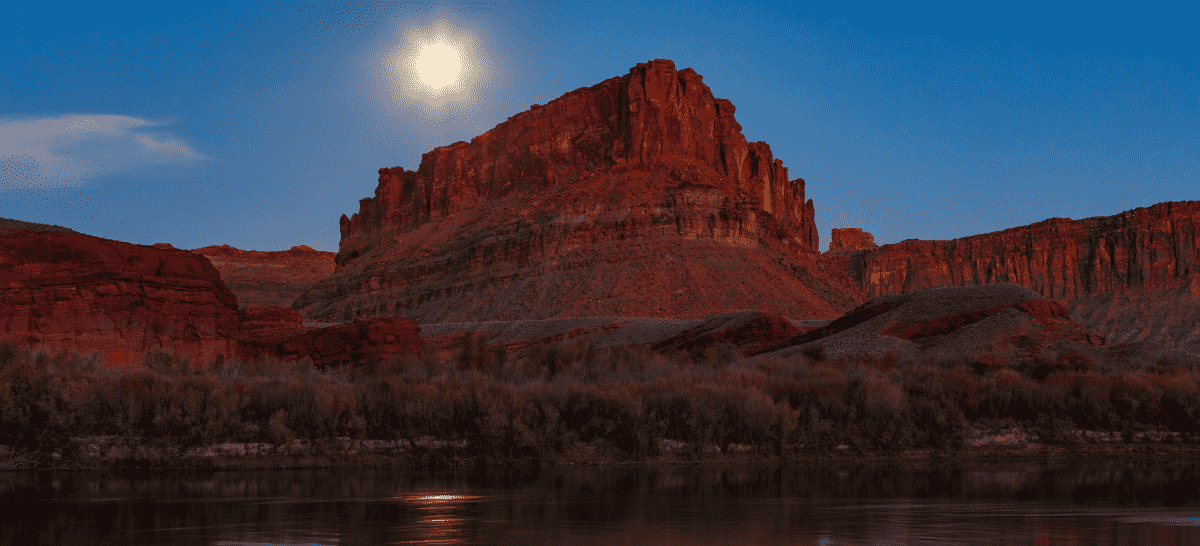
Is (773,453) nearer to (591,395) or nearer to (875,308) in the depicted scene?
(591,395)

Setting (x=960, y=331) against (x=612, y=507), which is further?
(x=960, y=331)

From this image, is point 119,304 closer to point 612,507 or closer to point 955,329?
point 612,507

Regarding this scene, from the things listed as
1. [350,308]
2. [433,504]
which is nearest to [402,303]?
[350,308]

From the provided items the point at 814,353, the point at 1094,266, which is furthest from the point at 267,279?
the point at 814,353

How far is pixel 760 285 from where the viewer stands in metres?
86.6

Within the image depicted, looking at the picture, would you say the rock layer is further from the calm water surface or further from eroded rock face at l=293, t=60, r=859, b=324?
eroded rock face at l=293, t=60, r=859, b=324

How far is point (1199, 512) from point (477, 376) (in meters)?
15.1

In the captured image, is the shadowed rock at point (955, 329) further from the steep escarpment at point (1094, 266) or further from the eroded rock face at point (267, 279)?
the eroded rock face at point (267, 279)

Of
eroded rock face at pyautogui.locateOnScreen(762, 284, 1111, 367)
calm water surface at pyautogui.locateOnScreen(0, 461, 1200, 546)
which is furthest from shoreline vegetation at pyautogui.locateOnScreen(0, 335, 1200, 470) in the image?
eroded rock face at pyautogui.locateOnScreen(762, 284, 1111, 367)

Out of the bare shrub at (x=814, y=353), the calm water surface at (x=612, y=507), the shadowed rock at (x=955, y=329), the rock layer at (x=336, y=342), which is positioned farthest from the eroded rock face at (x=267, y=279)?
the calm water surface at (x=612, y=507)

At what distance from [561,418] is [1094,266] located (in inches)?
5420

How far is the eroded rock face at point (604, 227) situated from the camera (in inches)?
3378

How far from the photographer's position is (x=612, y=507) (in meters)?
14.8

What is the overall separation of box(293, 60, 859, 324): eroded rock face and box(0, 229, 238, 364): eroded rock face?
42101 millimetres
